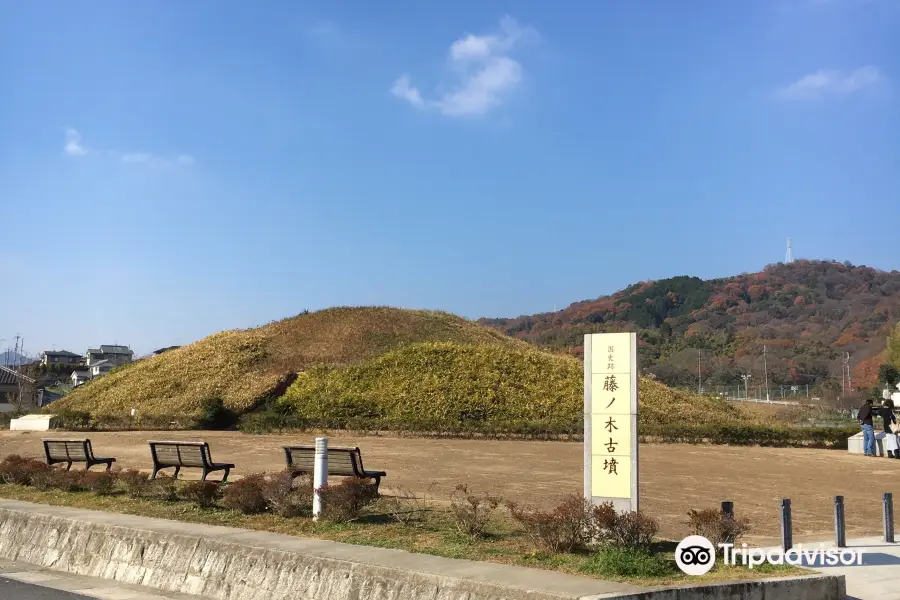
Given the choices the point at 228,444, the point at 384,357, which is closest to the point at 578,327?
the point at 384,357

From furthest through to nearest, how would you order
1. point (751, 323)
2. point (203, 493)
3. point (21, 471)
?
point (751, 323) → point (21, 471) → point (203, 493)

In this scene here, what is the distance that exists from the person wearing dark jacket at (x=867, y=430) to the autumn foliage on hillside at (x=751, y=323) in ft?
111

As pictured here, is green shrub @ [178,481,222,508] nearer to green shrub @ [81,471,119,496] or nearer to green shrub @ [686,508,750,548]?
green shrub @ [81,471,119,496]

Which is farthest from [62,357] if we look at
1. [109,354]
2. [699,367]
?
[699,367]

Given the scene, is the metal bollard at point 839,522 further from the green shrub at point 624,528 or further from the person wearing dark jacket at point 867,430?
the person wearing dark jacket at point 867,430

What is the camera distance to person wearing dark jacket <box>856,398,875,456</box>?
20248 mm

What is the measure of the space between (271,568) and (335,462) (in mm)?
3542

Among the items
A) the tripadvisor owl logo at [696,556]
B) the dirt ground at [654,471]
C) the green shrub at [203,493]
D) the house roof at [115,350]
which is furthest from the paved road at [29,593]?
the house roof at [115,350]

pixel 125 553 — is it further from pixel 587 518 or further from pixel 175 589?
pixel 587 518

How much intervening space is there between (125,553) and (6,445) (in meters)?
15.5

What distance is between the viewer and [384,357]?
3106cm

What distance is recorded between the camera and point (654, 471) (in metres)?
15.5

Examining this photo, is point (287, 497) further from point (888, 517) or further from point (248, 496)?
point (888, 517)

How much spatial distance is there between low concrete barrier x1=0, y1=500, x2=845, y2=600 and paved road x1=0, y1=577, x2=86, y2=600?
2.47ft
